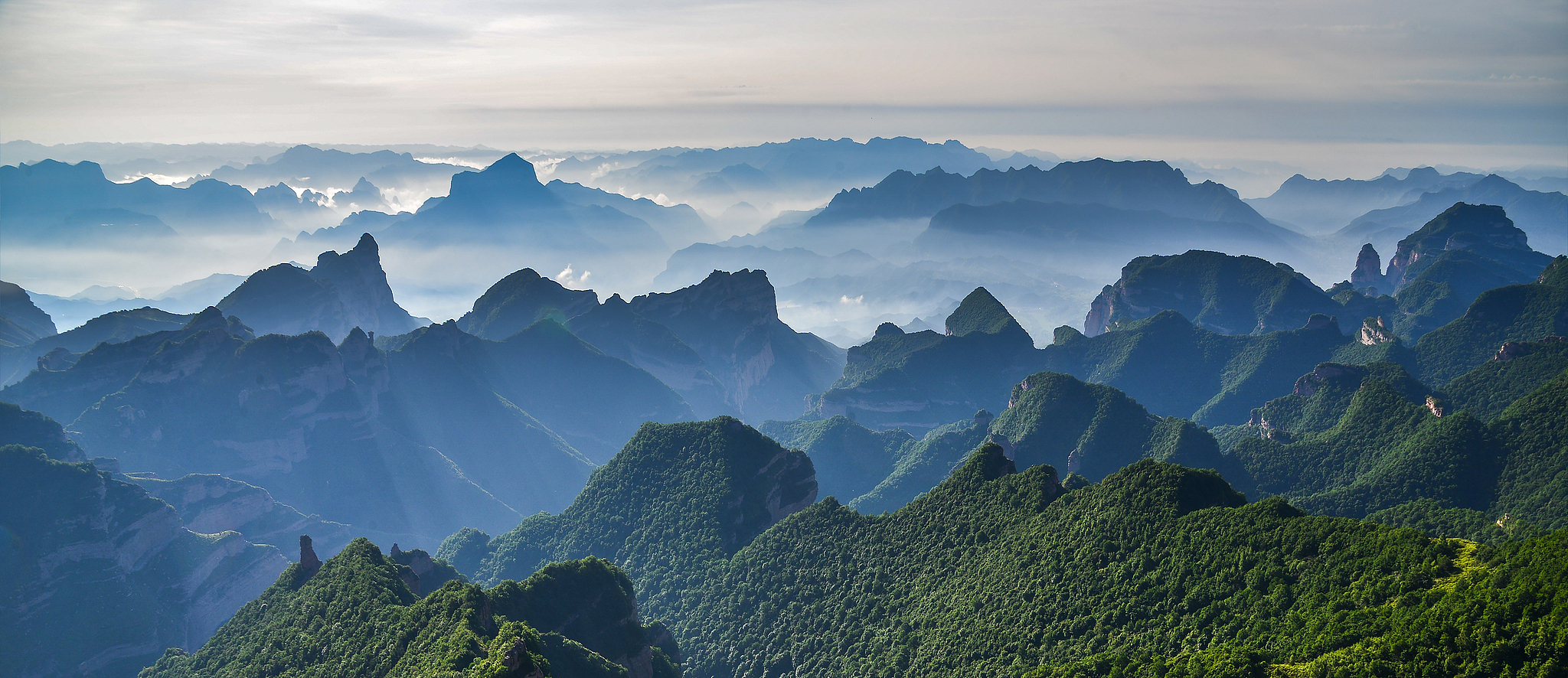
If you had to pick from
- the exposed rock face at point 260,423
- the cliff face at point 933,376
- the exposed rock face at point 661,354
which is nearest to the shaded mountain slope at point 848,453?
the cliff face at point 933,376

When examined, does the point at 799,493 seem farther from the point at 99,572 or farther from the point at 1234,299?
the point at 1234,299

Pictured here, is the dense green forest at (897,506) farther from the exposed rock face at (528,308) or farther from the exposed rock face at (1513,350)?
the exposed rock face at (528,308)

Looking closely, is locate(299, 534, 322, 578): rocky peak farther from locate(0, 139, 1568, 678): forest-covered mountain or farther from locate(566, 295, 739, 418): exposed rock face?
locate(566, 295, 739, 418): exposed rock face

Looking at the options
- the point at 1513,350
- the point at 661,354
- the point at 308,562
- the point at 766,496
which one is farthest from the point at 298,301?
the point at 1513,350

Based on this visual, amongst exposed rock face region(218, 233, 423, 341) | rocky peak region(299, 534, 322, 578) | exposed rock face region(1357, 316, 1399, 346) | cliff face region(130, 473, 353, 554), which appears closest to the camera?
rocky peak region(299, 534, 322, 578)

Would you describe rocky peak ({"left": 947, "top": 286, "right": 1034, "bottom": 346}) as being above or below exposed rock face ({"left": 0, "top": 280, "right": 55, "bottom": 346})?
above

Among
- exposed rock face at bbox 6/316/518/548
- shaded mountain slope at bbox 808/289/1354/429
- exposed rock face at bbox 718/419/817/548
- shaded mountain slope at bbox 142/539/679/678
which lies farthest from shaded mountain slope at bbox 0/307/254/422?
shaded mountain slope at bbox 808/289/1354/429

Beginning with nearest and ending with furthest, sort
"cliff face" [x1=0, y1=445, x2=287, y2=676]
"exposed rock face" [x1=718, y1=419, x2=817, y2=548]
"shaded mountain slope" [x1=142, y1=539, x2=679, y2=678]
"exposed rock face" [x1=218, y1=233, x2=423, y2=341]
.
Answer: "shaded mountain slope" [x1=142, y1=539, x2=679, y2=678], "cliff face" [x1=0, y1=445, x2=287, y2=676], "exposed rock face" [x1=718, y1=419, x2=817, y2=548], "exposed rock face" [x1=218, y1=233, x2=423, y2=341]

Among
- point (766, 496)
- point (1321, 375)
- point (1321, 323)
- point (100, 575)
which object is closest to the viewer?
point (100, 575)

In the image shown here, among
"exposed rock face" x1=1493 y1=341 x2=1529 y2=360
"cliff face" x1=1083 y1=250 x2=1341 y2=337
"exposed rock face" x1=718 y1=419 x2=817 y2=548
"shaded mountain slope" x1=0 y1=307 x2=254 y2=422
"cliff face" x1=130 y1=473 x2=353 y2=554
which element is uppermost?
"exposed rock face" x1=1493 y1=341 x2=1529 y2=360
